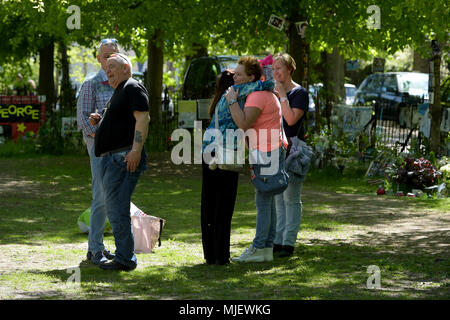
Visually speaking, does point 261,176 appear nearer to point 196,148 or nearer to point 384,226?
point 384,226

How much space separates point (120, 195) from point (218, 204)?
2.84 feet

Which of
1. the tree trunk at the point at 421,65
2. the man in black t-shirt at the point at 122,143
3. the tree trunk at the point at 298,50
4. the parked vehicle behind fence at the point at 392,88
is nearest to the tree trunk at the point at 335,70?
the parked vehicle behind fence at the point at 392,88

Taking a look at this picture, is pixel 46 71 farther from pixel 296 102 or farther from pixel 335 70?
pixel 296 102

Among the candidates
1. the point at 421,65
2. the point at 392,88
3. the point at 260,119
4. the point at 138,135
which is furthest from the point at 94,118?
the point at 421,65

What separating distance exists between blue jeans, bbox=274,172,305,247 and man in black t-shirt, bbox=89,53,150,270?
154 centimetres

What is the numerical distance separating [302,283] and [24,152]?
13.6m

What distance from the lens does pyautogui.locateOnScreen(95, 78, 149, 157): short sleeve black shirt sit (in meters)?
7.46

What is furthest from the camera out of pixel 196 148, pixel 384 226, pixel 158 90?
pixel 158 90

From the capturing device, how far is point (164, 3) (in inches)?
647

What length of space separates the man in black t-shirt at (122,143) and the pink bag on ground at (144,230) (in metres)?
0.94

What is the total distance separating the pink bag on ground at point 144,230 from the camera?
8.64 metres

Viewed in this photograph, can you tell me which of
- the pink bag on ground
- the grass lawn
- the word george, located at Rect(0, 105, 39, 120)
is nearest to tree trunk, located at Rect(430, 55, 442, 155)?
the grass lawn

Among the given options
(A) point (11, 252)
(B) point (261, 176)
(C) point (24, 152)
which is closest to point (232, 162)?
(B) point (261, 176)

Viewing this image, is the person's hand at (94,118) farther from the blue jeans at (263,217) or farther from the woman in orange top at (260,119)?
the blue jeans at (263,217)
